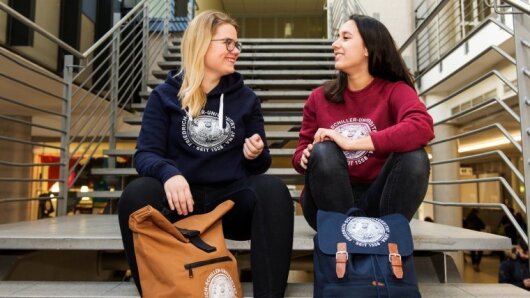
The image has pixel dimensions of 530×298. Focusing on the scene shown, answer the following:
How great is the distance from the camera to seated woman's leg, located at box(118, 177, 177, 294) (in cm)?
130

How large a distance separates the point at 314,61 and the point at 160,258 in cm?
447

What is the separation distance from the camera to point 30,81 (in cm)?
462

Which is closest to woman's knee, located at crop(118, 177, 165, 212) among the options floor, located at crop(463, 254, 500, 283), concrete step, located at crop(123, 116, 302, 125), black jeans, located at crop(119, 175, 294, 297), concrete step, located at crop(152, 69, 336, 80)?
black jeans, located at crop(119, 175, 294, 297)

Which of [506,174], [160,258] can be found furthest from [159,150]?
[506,174]

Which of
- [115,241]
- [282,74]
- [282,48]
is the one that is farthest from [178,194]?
[282,48]

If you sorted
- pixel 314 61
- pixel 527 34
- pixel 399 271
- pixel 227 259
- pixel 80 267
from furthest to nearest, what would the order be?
pixel 314 61 → pixel 80 267 → pixel 527 34 → pixel 227 259 → pixel 399 271

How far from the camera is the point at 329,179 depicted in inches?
53.1

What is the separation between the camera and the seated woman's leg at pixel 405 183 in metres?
1.33

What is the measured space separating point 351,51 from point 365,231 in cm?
69

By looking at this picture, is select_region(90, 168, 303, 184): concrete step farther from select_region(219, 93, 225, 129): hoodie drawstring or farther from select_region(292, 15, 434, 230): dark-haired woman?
select_region(219, 93, 225, 129): hoodie drawstring

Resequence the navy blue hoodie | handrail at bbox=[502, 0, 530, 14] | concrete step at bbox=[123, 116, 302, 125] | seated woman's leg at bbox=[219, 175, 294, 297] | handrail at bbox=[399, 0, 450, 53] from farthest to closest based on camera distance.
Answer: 1. concrete step at bbox=[123, 116, 302, 125]
2. handrail at bbox=[399, 0, 450, 53]
3. handrail at bbox=[502, 0, 530, 14]
4. the navy blue hoodie
5. seated woman's leg at bbox=[219, 175, 294, 297]

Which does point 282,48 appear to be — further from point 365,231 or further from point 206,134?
point 365,231

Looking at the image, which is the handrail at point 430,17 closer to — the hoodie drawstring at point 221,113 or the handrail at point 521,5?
the handrail at point 521,5

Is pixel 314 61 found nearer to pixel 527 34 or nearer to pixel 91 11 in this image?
pixel 91 11
